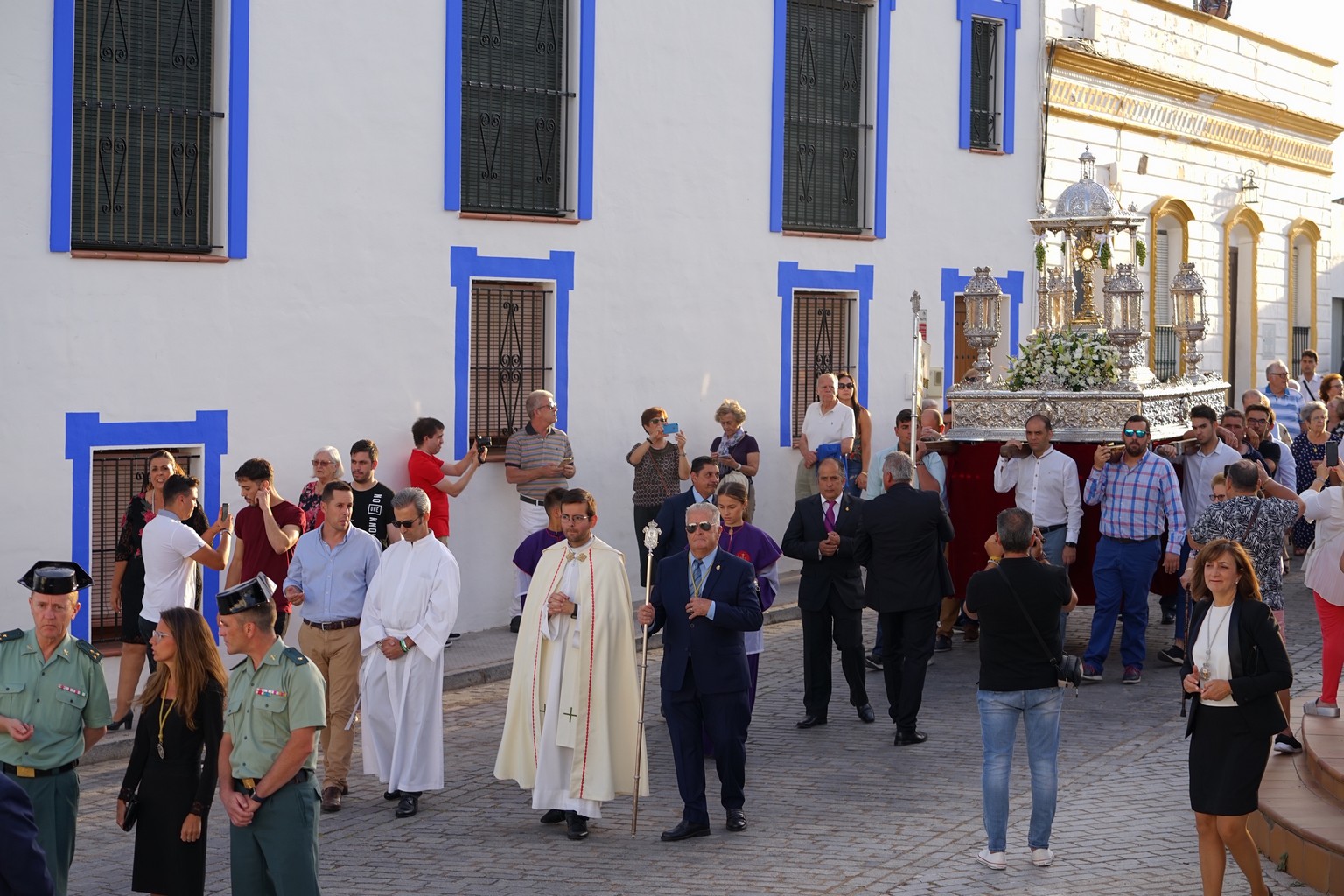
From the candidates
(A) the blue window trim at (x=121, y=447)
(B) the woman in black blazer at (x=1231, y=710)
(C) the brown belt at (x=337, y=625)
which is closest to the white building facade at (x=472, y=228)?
(A) the blue window trim at (x=121, y=447)

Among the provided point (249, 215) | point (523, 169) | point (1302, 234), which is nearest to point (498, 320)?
point (523, 169)

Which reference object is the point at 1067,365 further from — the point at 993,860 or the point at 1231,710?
the point at 1231,710

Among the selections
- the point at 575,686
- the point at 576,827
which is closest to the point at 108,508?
the point at 575,686

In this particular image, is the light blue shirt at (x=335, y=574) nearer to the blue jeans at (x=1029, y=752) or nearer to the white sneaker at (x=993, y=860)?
the blue jeans at (x=1029, y=752)

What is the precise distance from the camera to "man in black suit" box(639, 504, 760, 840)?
29.4 ft

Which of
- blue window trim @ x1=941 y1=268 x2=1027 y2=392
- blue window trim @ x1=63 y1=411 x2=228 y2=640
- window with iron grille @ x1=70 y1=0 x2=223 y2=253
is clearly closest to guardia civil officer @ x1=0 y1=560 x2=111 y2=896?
blue window trim @ x1=63 y1=411 x2=228 y2=640

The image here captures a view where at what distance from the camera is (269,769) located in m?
6.64

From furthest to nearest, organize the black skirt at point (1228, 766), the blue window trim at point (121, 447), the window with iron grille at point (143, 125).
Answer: the window with iron grille at point (143, 125), the blue window trim at point (121, 447), the black skirt at point (1228, 766)

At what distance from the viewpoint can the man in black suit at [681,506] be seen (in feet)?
36.6

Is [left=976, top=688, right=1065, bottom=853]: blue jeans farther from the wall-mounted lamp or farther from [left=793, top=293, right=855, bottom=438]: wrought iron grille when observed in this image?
the wall-mounted lamp

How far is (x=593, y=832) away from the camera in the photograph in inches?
360

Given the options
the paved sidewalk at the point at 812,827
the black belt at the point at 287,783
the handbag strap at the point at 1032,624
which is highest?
the handbag strap at the point at 1032,624

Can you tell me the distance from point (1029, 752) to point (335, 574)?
13.1 feet

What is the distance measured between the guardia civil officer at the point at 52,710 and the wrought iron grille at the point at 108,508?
590 centimetres
